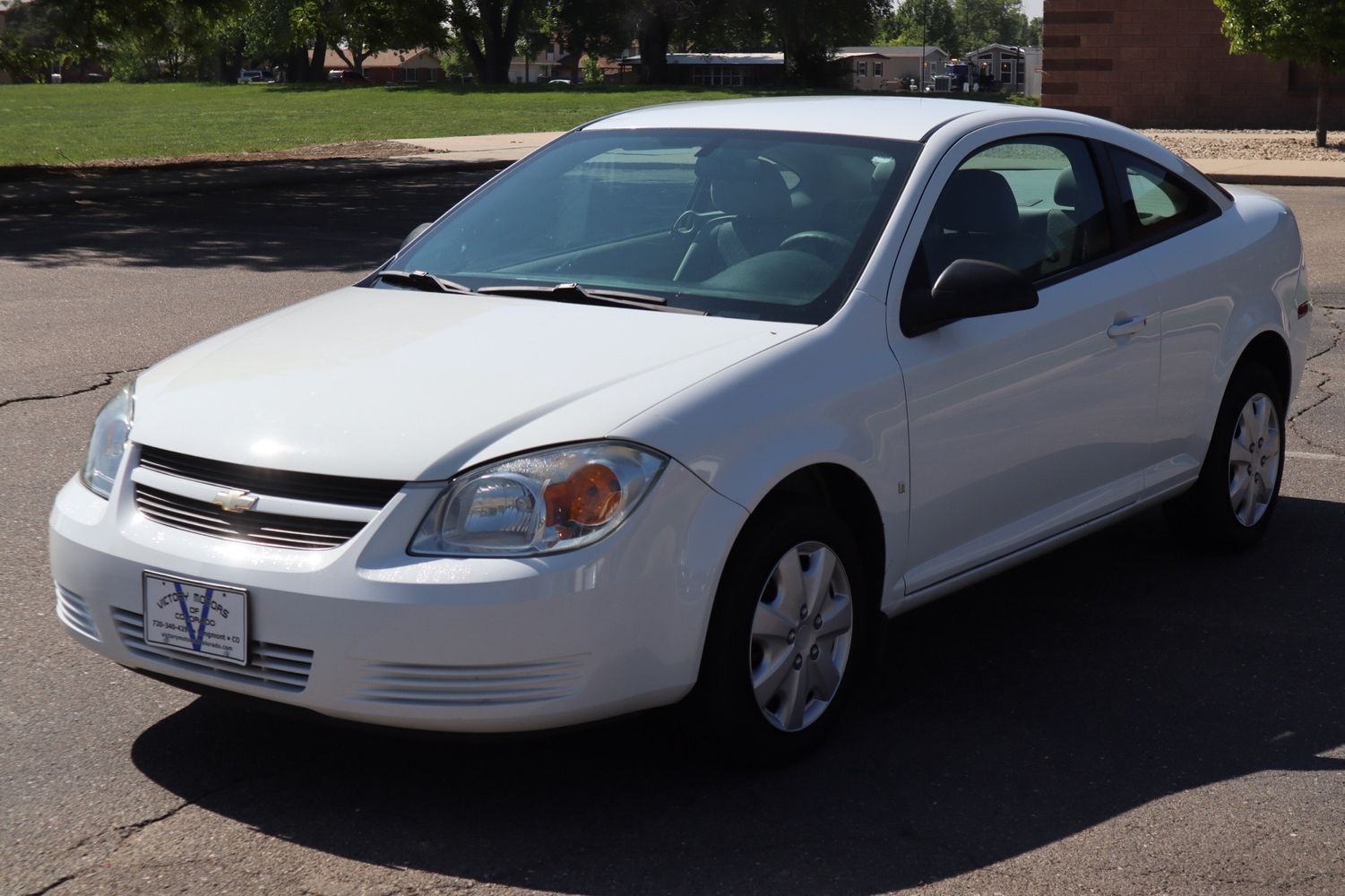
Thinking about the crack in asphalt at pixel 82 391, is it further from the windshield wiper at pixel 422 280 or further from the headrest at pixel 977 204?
the headrest at pixel 977 204

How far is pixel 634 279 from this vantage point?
4.49 m

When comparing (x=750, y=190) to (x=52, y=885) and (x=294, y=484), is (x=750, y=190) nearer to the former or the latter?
(x=294, y=484)

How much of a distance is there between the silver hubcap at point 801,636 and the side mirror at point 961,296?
0.73m

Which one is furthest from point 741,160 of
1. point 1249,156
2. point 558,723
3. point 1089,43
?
point 1089,43

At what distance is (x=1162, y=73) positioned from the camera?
35.8 metres

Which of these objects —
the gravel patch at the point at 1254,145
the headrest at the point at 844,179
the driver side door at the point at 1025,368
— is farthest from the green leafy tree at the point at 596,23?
the headrest at the point at 844,179

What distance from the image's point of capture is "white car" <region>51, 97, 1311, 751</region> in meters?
3.43

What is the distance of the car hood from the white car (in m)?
0.01

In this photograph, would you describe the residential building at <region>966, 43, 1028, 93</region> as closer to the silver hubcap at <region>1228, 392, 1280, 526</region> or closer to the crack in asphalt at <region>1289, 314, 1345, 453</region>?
the crack in asphalt at <region>1289, 314, 1345, 453</region>

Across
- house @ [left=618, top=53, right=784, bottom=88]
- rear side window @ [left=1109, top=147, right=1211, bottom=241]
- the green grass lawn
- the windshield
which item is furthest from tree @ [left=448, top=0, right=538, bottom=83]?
the windshield

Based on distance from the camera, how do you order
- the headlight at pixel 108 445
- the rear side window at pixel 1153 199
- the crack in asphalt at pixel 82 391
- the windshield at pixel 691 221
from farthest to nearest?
the crack in asphalt at pixel 82 391, the rear side window at pixel 1153 199, the windshield at pixel 691 221, the headlight at pixel 108 445

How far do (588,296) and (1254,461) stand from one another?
2.78m

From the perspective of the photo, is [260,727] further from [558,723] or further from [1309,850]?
[1309,850]

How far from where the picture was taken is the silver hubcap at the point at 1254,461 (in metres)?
5.77
